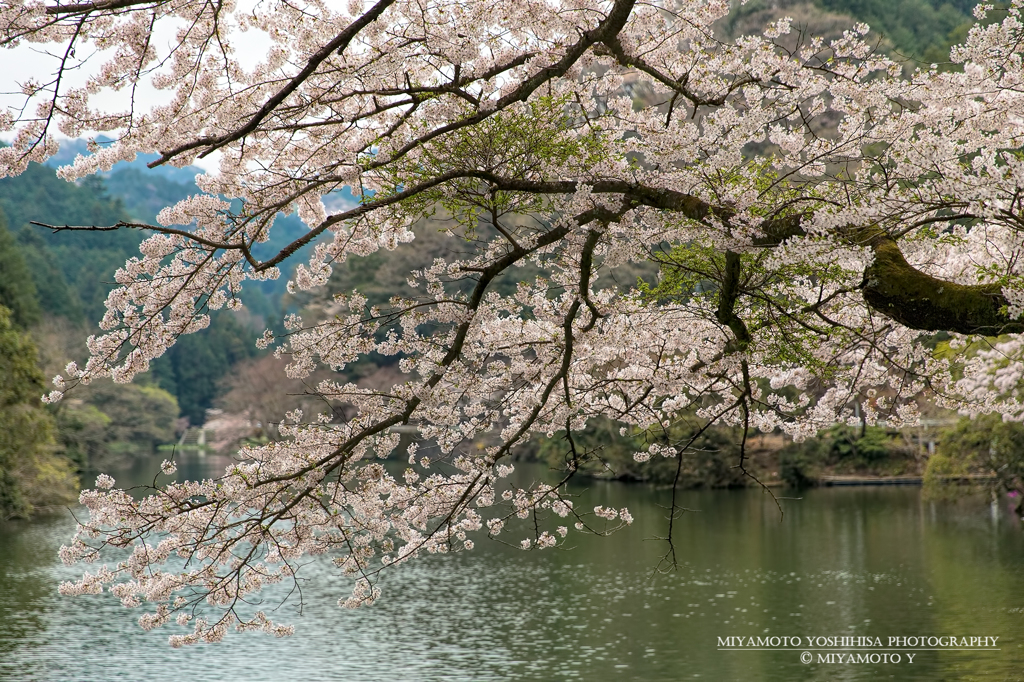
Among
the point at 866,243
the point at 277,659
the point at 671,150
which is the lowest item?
the point at 277,659

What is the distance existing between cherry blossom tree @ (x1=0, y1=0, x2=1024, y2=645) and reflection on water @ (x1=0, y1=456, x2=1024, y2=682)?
4.63 m

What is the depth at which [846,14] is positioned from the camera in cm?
3678

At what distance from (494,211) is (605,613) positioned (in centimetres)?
862

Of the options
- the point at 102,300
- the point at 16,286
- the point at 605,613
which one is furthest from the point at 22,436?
the point at 102,300

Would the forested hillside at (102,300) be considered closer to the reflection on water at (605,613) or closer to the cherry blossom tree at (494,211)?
the reflection on water at (605,613)

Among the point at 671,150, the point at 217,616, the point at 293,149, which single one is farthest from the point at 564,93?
the point at 217,616

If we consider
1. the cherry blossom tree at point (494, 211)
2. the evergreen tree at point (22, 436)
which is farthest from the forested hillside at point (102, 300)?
the cherry blossom tree at point (494, 211)

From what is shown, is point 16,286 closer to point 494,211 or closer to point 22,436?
point 22,436

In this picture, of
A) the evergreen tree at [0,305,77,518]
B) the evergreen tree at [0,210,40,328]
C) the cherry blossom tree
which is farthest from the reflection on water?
the evergreen tree at [0,210,40,328]

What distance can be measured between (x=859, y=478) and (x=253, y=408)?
24402 millimetres

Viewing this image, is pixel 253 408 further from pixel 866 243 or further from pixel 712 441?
pixel 866 243

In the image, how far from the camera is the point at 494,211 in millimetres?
4352

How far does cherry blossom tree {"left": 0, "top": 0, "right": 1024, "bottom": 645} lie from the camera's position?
4.03 meters

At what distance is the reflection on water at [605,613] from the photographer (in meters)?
9.51
